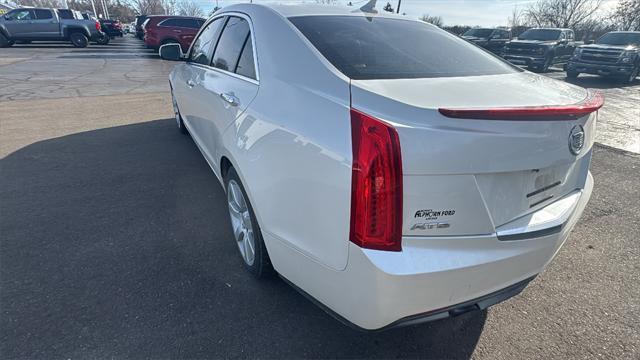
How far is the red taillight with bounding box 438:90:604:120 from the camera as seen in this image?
4.54 ft

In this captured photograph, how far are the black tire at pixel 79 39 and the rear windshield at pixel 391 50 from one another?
25.4m

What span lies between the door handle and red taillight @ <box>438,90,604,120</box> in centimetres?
144

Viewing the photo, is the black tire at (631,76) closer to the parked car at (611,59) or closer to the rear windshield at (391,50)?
the parked car at (611,59)

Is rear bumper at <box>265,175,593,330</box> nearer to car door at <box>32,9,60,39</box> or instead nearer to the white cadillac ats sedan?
the white cadillac ats sedan

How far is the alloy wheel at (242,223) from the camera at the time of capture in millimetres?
2436

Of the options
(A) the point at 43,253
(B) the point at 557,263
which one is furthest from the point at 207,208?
(B) the point at 557,263

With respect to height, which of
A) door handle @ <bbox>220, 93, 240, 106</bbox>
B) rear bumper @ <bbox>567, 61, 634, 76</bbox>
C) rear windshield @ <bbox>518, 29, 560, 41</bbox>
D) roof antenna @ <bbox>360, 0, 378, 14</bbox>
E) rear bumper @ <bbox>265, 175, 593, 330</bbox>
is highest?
roof antenna @ <bbox>360, 0, 378, 14</bbox>

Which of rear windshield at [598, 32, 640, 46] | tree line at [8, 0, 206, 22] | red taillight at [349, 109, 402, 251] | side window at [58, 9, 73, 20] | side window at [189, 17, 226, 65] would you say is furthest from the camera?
tree line at [8, 0, 206, 22]

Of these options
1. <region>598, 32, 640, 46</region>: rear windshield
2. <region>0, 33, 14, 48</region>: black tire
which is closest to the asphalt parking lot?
<region>598, 32, 640, 46</region>: rear windshield

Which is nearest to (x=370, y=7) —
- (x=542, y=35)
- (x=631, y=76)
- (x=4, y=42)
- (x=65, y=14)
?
(x=631, y=76)

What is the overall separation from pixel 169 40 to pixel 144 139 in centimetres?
1401

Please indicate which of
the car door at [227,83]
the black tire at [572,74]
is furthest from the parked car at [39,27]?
the black tire at [572,74]

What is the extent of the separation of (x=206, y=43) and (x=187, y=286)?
250 cm

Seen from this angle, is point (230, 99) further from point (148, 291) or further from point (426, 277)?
point (426, 277)
